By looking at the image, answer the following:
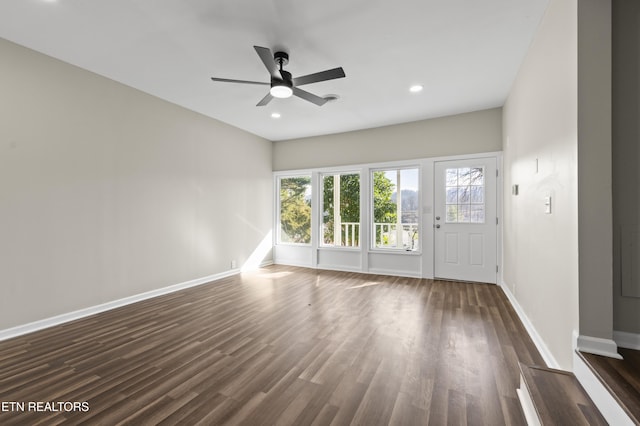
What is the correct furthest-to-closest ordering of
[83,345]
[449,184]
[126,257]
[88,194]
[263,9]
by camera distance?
[449,184], [126,257], [88,194], [83,345], [263,9]

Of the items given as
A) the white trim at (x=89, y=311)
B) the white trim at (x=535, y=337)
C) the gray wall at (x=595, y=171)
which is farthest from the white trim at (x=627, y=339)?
the white trim at (x=89, y=311)

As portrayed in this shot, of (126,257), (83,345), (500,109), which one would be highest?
(500,109)

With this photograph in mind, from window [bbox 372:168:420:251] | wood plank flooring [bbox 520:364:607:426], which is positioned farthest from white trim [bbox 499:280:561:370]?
window [bbox 372:168:420:251]

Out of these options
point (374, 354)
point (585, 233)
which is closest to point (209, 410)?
point (374, 354)

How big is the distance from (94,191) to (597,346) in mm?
4744

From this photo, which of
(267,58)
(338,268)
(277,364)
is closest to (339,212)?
(338,268)

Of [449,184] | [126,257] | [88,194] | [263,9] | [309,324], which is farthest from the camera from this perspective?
[449,184]

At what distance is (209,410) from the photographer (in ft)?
5.45

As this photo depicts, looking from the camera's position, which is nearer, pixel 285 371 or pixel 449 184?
pixel 285 371

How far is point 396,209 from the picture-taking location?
5.40 metres

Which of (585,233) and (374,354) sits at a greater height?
(585,233)

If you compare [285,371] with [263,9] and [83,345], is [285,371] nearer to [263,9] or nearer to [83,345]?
[83,345]

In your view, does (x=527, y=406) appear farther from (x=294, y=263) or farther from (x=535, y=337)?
(x=294, y=263)

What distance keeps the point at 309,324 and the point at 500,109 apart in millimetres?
4462
